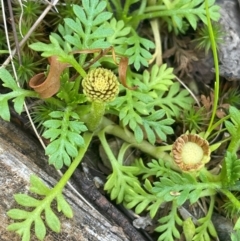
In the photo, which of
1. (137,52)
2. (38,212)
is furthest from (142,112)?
(38,212)

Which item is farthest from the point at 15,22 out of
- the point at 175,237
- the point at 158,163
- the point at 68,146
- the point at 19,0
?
the point at 175,237

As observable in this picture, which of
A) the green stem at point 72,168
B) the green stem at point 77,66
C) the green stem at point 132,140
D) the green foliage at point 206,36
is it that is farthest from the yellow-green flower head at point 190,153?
the green foliage at point 206,36

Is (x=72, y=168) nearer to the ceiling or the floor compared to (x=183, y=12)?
nearer to the floor

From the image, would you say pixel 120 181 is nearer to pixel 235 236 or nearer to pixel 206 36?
pixel 235 236

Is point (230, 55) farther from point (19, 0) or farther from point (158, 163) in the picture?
point (19, 0)

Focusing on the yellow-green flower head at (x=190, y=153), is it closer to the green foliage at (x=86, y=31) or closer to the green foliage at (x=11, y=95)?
the green foliage at (x=86, y=31)
